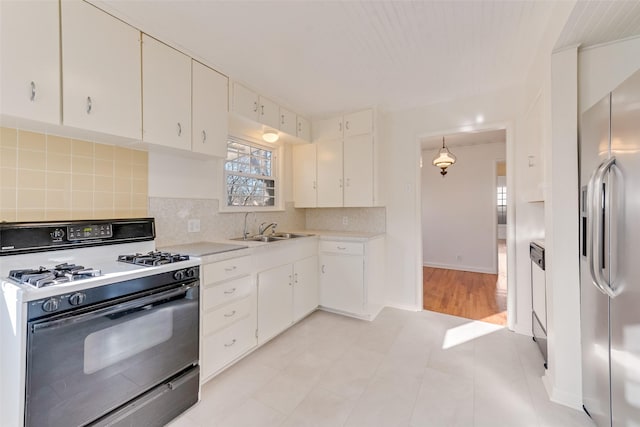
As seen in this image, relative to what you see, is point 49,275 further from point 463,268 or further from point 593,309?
point 463,268

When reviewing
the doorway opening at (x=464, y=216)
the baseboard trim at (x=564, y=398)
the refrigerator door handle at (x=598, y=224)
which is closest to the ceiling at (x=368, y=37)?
the refrigerator door handle at (x=598, y=224)

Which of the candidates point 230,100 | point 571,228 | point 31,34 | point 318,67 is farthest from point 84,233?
point 571,228

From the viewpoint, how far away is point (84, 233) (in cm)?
163

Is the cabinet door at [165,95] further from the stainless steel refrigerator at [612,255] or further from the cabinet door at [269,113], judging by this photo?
the stainless steel refrigerator at [612,255]

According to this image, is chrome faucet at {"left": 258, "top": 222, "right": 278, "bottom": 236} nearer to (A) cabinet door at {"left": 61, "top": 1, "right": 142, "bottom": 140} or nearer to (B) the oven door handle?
(B) the oven door handle

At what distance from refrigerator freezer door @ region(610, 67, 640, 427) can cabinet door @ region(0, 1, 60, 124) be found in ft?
9.01

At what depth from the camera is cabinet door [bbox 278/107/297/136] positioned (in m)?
3.03

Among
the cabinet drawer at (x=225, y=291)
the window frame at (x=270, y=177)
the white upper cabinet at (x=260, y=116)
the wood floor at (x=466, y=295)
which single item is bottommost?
the wood floor at (x=466, y=295)

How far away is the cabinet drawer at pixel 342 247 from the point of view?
2934 millimetres

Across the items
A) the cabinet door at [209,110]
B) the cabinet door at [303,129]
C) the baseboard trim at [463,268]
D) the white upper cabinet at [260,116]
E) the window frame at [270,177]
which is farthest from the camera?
the baseboard trim at [463,268]

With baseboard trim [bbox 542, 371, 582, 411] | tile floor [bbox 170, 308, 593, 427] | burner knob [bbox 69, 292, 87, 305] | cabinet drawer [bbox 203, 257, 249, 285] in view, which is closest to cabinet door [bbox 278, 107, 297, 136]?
cabinet drawer [bbox 203, 257, 249, 285]

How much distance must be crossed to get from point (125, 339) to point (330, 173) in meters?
2.59

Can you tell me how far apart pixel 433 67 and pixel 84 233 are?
9.38 feet

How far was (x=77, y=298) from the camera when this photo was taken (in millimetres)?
1192
